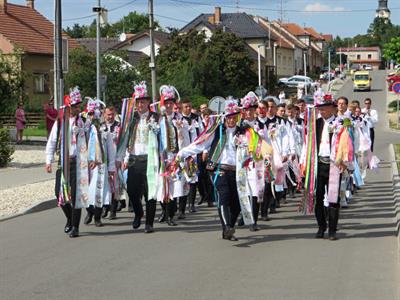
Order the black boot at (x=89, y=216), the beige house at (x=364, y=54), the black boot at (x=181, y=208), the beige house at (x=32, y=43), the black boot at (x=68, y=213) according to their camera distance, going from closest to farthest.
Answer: the black boot at (x=68, y=213), the black boot at (x=89, y=216), the black boot at (x=181, y=208), the beige house at (x=32, y=43), the beige house at (x=364, y=54)

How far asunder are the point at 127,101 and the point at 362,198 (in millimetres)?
5907

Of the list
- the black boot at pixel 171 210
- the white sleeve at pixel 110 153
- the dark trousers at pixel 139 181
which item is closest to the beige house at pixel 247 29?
the black boot at pixel 171 210

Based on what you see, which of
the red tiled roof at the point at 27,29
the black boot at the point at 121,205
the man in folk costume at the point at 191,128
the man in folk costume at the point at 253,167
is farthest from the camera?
the red tiled roof at the point at 27,29

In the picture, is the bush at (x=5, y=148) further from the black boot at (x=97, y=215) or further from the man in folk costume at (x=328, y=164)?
the man in folk costume at (x=328, y=164)

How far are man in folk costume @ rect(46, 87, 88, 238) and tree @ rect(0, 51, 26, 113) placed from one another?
20419 mm

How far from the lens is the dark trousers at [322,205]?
370 inches

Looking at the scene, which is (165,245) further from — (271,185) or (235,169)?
(271,185)

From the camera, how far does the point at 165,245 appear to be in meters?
9.27

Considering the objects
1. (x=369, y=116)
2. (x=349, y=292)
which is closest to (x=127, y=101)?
(x=349, y=292)

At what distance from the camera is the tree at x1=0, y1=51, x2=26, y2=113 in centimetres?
3005

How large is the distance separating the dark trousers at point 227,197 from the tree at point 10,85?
2188 centimetres

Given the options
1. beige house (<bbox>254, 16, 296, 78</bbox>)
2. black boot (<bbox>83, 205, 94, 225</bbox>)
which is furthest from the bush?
beige house (<bbox>254, 16, 296, 78</bbox>)

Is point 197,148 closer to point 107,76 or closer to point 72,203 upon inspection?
point 72,203

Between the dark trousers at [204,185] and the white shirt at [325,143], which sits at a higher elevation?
the white shirt at [325,143]
